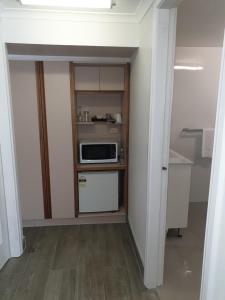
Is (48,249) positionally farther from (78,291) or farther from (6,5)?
(6,5)

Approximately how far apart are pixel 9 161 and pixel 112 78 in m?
1.50

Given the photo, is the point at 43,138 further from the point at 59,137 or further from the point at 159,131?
the point at 159,131

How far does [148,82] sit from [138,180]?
3.16 ft

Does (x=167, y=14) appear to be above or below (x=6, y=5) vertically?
below

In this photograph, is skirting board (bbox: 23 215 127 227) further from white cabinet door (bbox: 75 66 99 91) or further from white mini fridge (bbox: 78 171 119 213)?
white cabinet door (bbox: 75 66 99 91)

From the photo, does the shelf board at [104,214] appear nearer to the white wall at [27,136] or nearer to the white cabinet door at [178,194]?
the white wall at [27,136]

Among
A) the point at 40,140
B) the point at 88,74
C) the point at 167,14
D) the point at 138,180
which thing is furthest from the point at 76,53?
the point at 138,180

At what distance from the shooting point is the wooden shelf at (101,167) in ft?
9.12

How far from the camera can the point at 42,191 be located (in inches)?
111

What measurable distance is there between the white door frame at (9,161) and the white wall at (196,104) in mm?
2209

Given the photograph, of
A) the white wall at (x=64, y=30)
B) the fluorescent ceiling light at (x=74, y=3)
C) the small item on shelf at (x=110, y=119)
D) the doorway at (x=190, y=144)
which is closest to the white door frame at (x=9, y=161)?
the white wall at (x=64, y=30)

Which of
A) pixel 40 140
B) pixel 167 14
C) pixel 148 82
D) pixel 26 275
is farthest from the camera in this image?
pixel 40 140

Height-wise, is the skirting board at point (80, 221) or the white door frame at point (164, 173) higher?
the white door frame at point (164, 173)

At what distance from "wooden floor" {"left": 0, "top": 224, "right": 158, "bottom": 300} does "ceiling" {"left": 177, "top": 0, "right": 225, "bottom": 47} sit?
7.72 feet
